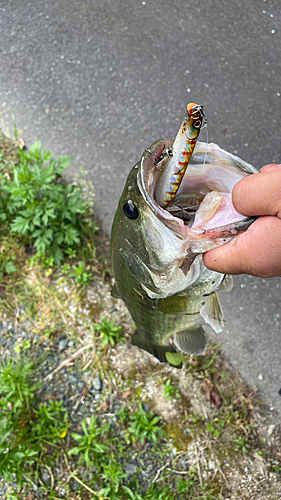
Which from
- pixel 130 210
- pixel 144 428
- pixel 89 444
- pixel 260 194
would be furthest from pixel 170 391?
pixel 260 194

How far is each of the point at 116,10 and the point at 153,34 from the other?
0.51 m

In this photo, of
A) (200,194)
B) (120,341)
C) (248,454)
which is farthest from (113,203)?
(248,454)

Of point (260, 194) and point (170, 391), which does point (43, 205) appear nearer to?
point (170, 391)

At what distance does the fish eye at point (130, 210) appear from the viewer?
1.34m

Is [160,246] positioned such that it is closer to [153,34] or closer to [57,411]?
[57,411]

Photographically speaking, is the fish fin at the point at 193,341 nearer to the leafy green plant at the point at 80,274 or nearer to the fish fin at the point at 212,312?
the fish fin at the point at 212,312

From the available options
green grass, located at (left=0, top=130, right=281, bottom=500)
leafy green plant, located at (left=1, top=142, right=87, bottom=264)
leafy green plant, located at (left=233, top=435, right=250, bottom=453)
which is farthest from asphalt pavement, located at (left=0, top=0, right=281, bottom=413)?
leafy green plant, located at (left=233, top=435, right=250, bottom=453)

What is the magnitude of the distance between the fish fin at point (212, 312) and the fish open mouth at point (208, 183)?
57cm

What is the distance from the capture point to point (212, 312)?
5.98 feet

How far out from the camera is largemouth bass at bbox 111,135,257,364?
1280 mm

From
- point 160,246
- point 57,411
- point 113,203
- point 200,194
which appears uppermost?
point 200,194

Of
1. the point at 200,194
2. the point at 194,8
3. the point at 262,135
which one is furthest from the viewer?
the point at 194,8

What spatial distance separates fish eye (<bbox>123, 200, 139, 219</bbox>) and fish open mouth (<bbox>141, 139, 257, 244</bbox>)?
3.5 inches

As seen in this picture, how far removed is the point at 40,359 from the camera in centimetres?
297
